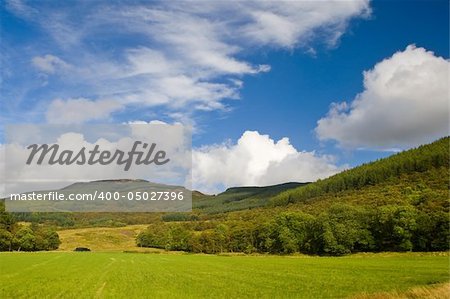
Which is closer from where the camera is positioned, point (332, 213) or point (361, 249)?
point (361, 249)

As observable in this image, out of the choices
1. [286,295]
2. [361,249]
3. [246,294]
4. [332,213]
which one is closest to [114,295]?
[246,294]

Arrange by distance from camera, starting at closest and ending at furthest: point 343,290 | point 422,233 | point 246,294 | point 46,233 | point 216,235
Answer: point 246,294 < point 343,290 < point 422,233 < point 216,235 < point 46,233

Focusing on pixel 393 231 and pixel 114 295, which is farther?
pixel 393 231

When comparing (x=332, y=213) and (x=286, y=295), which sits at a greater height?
(x=332, y=213)

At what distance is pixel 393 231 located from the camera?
4660 inches

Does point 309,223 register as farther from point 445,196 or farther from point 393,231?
point 445,196

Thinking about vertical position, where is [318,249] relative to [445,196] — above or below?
below

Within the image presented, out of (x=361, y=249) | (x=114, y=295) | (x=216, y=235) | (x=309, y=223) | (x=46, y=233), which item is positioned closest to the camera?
(x=114, y=295)

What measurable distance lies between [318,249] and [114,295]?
10946cm

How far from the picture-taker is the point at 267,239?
151500 millimetres

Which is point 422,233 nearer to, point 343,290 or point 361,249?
point 361,249

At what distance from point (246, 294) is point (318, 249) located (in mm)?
104099

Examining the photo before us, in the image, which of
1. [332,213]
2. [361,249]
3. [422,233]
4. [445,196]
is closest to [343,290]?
[422,233]

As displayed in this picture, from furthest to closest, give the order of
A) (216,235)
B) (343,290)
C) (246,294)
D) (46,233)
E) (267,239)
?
(46,233), (216,235), (267,239), (343,290), (246,294)
